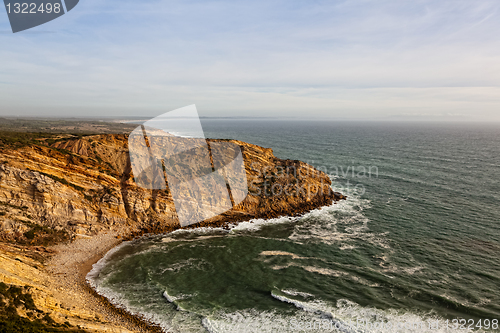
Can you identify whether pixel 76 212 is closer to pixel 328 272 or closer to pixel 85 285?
pixel 85 285

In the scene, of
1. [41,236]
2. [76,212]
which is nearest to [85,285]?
[41,236]

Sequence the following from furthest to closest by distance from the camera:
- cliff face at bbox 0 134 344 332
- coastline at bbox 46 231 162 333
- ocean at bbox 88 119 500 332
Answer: ocean at bbox 88 119 500 332 < cliff face at bbox 0 134 344 332 < coastline at bbox 46 231 162 333

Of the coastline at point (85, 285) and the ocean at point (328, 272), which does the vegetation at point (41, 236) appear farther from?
the ocean at point (328, 272)

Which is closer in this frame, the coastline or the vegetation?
the coastline

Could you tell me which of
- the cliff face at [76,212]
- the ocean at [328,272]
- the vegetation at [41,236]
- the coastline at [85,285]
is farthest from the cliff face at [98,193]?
the ocean at [328,272]

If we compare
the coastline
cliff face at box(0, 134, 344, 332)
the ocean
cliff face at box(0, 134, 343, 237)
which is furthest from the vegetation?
the ocean

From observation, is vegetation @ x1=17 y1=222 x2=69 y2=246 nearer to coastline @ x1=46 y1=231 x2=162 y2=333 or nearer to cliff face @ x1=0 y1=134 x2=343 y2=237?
cliff face @ x1=0 y1=134 x2=343 y2=237

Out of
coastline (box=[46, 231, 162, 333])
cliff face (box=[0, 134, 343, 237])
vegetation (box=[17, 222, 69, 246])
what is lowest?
coastline (box=[46, 231, 162, 333])
